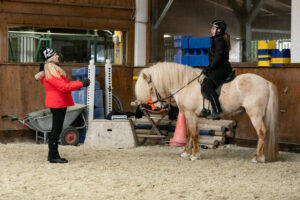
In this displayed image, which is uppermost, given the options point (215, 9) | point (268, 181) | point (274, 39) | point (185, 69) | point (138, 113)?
point (215, 9)

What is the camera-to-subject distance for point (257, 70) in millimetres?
7977

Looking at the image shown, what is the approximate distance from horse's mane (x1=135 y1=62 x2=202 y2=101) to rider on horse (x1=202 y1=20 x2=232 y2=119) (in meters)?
0.34

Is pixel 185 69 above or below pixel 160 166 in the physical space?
above

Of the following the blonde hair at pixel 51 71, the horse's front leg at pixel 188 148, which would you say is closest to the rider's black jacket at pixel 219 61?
the horse's front leg at pixel 188 148

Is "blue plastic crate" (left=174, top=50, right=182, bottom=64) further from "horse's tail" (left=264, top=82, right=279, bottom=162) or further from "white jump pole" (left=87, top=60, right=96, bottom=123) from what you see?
"horse's tail" (left=264, top=82, right=279, bottom=162)

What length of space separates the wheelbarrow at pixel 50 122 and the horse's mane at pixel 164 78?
1.79m

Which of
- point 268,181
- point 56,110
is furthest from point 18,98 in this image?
point 268,181

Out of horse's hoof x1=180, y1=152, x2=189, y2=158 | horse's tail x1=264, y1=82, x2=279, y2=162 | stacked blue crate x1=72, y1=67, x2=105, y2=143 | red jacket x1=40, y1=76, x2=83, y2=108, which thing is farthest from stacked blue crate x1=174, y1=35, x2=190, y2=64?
red jacket x1=40, y1=76, x2=83, y2=108

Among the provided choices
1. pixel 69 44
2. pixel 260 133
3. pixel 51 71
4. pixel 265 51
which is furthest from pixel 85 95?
pixel 260 133

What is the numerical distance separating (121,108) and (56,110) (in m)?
3.21

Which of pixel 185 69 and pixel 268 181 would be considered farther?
pixel 185 69

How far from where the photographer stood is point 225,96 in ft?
22.3

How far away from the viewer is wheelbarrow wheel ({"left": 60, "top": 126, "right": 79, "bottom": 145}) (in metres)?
8.25

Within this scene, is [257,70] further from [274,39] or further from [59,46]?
[59,46]
